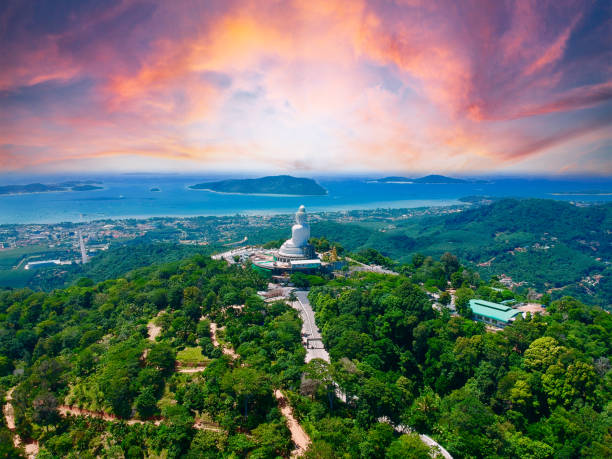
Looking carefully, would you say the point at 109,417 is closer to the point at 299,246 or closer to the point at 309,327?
the point at 309,327

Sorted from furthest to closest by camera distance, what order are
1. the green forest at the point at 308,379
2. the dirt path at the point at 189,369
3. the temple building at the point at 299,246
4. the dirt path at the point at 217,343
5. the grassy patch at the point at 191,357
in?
the temple building at the point at 299,246 → the dirt path at the point at 217,343 → the grassy patch at the point at 191,357 → the dirt path at the point at 189,369 → the green forest at the point at 308,379

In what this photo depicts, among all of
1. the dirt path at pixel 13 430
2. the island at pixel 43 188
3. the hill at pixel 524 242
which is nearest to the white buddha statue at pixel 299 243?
→ the dirt path at pixel 13 430

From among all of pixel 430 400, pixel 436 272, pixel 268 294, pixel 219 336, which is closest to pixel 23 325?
pixel 219 336

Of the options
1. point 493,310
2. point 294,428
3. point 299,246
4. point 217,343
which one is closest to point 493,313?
point 493,310

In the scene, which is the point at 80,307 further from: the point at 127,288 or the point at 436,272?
the point at 436,272

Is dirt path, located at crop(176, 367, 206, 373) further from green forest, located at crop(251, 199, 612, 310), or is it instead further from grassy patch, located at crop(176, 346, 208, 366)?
green forest, located at crop(251, 199, 612, 310)

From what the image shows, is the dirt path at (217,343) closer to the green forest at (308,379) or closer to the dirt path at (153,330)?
the green forest at (308,379)
